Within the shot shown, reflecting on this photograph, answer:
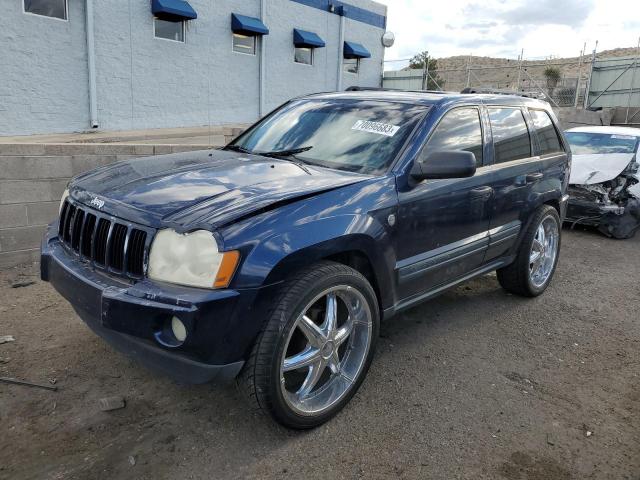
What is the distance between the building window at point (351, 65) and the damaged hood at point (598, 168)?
1430 centimetres

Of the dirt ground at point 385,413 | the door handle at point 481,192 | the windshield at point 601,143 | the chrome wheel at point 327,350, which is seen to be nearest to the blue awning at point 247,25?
the windshield at point 601,143

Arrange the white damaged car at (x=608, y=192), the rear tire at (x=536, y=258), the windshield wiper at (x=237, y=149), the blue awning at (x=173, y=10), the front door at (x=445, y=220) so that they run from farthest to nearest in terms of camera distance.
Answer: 1. the blue awning at (x=173, y=10)
2. the white damaged car at (x=608, y=192)
3. the rear tire at (x=536, y=258)
4. the windshield wiper at (x=237, y=149)
5. the front door at (x=445, y=220)

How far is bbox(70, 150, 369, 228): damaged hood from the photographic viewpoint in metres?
2.50

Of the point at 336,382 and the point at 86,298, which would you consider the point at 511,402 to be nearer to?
the point at 336,382

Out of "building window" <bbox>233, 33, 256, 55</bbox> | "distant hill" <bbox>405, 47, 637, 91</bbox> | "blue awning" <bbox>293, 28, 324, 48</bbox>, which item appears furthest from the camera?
"distant hill" <bbox>405, 47, 637, 91</bbox>

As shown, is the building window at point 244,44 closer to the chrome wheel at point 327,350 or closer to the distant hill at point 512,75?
the distant hill at point 512,75

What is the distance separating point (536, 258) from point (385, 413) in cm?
266

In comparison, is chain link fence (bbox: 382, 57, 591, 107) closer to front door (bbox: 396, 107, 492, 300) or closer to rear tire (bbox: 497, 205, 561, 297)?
rear tire (bbox: 497, 205, 561, 297)

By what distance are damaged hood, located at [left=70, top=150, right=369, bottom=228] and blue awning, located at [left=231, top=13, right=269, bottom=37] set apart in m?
13.2

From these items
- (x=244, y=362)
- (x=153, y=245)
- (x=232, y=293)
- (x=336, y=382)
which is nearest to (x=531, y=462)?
(x=336, y=382)

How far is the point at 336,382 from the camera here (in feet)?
9.67

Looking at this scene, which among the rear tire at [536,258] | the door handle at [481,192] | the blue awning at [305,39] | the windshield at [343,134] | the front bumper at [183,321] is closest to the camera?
the front bumper at [183,321]

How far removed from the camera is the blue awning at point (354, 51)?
2022cm

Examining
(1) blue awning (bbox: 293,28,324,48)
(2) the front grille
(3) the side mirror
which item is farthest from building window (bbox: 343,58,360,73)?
(2) the front grille
